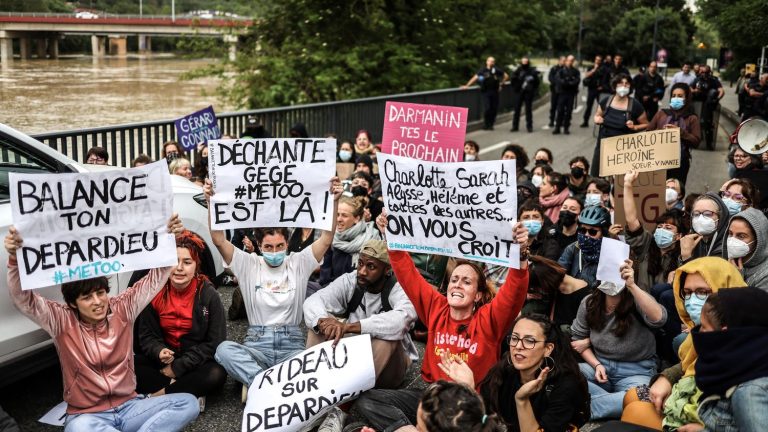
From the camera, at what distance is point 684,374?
4672mm

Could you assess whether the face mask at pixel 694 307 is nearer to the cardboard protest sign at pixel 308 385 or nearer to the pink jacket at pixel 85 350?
the cardboard protest sign at pixel 308 385

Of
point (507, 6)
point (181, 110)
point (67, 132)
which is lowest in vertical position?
point (181, 110)

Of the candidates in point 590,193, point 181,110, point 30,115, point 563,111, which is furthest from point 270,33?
point 590,193

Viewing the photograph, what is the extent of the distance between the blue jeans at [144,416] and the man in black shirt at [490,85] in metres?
17.0

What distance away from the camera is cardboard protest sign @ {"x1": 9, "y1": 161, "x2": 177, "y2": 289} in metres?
4.83

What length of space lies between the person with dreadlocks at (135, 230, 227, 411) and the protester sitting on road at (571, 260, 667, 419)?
2.53 meters

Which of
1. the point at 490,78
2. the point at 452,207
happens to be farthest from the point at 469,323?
the point at 490,78

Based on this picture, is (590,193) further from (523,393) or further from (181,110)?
(181,110)

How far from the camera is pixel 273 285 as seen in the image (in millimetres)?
5922

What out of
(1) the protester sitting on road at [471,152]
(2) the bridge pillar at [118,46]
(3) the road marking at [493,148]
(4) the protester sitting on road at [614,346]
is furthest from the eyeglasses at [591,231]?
(2) the bridge pillar at [118,46]

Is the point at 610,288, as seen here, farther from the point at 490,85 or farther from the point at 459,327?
the point at 490,85

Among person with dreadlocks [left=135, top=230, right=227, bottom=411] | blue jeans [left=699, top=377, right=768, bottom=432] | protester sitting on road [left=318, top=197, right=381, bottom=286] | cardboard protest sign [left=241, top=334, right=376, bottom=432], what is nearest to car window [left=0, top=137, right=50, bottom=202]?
person with dreadlocks [left=135, top=230, right=227, bottom=411]

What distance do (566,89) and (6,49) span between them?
40.8 feet

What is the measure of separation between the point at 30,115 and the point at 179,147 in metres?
5.30
